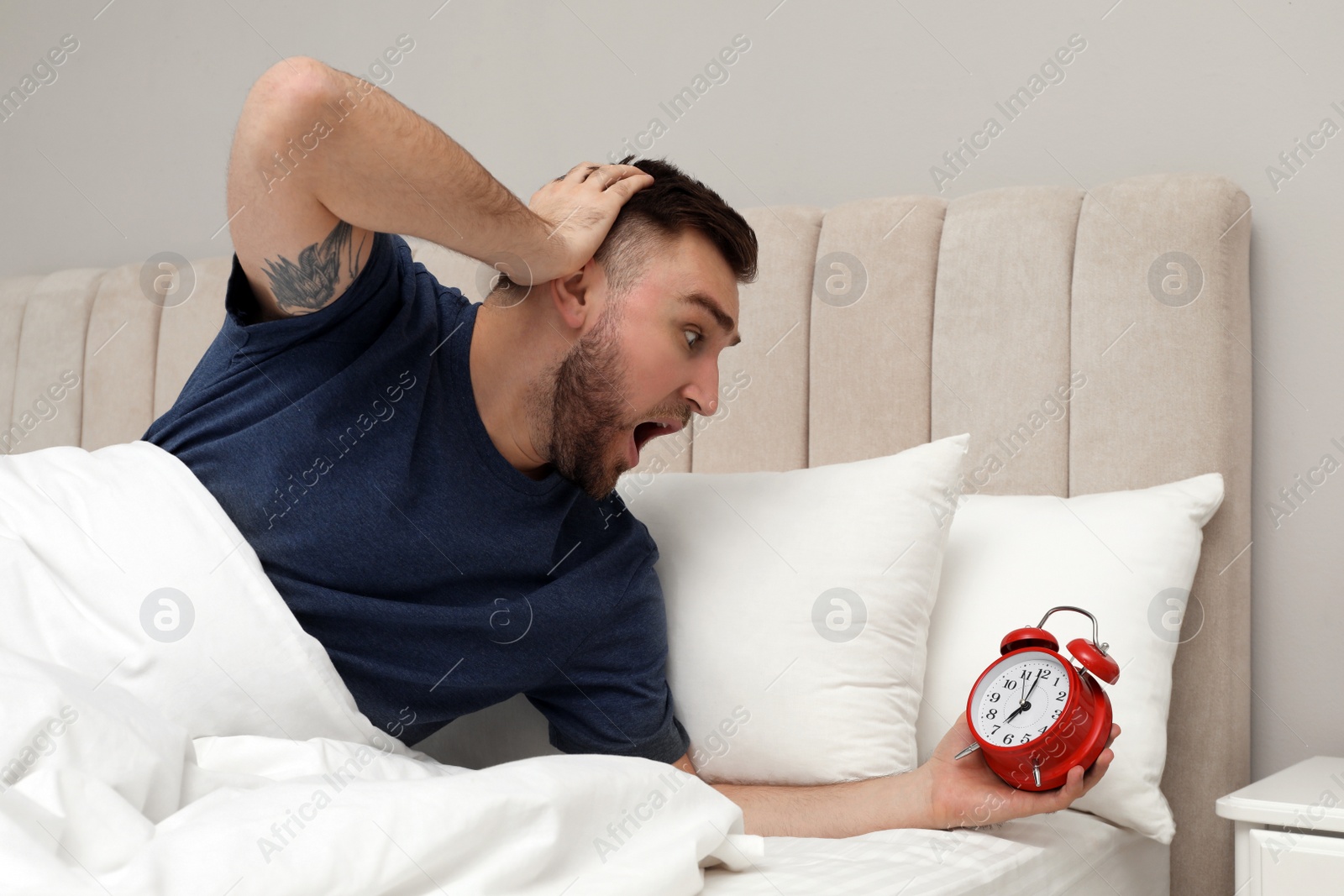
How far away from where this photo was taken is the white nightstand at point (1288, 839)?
1014 mm

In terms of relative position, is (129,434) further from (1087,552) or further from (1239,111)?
(1239,111)

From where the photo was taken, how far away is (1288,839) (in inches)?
40.9

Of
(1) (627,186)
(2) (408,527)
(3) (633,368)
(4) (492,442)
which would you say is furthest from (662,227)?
(2) (408,527)

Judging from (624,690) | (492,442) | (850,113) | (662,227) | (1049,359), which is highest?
(850,113)

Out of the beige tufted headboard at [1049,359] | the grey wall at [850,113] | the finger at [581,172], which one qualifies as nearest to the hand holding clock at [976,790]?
the beige tufted headboard at [1049,359]

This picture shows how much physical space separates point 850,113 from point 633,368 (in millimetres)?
733

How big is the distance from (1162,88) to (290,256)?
116 cm

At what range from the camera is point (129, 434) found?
83.5 inches

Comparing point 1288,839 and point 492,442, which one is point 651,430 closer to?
point 492,442

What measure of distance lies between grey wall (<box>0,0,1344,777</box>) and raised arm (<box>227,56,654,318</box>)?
758 millimetres

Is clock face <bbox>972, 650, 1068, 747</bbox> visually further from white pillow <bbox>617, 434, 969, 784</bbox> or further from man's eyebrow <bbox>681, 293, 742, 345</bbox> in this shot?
man's eyebrow <bbox>681, 293, 742, 345</bbox>

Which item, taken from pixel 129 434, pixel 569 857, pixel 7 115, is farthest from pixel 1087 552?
pixel 7 115

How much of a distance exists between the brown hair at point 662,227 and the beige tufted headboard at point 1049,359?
341mm

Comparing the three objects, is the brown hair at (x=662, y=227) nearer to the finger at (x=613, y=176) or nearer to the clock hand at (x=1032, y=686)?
the finger at (x=613, y=176)
